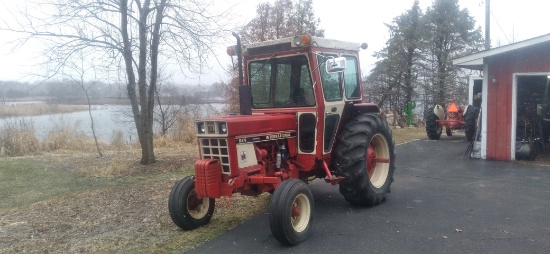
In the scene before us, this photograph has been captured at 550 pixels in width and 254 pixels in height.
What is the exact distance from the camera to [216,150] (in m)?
5.10

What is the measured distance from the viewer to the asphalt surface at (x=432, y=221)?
477 centimetres

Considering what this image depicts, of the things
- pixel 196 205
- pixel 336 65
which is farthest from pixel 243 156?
pixel 336 65

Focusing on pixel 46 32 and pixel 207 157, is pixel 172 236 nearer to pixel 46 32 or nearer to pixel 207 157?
pixel 207 157

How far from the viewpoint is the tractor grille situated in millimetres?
5008

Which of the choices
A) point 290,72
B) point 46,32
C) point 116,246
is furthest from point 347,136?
point 46,32

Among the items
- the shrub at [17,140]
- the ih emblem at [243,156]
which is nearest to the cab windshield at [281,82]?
the ih emblem at [243,156]

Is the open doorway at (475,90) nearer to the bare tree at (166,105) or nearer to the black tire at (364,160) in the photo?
the black tire at (364,160)

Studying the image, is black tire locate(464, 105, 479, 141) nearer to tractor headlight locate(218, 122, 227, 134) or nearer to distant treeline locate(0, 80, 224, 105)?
distant treeline locate(0, 80, 224, 105)

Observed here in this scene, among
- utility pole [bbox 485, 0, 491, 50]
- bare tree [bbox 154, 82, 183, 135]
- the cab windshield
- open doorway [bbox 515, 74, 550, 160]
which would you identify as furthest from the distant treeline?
utility pole [bbox 485, 0, 491, 50]

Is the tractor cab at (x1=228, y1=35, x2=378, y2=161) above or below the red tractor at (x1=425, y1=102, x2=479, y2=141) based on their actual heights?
above

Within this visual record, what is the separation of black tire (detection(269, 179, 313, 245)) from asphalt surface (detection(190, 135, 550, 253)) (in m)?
0.14

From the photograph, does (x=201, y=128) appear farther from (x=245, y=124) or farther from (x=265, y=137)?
(x=265, y=137)

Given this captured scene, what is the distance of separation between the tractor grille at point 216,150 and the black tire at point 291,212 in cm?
69

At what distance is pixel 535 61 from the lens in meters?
9.65
